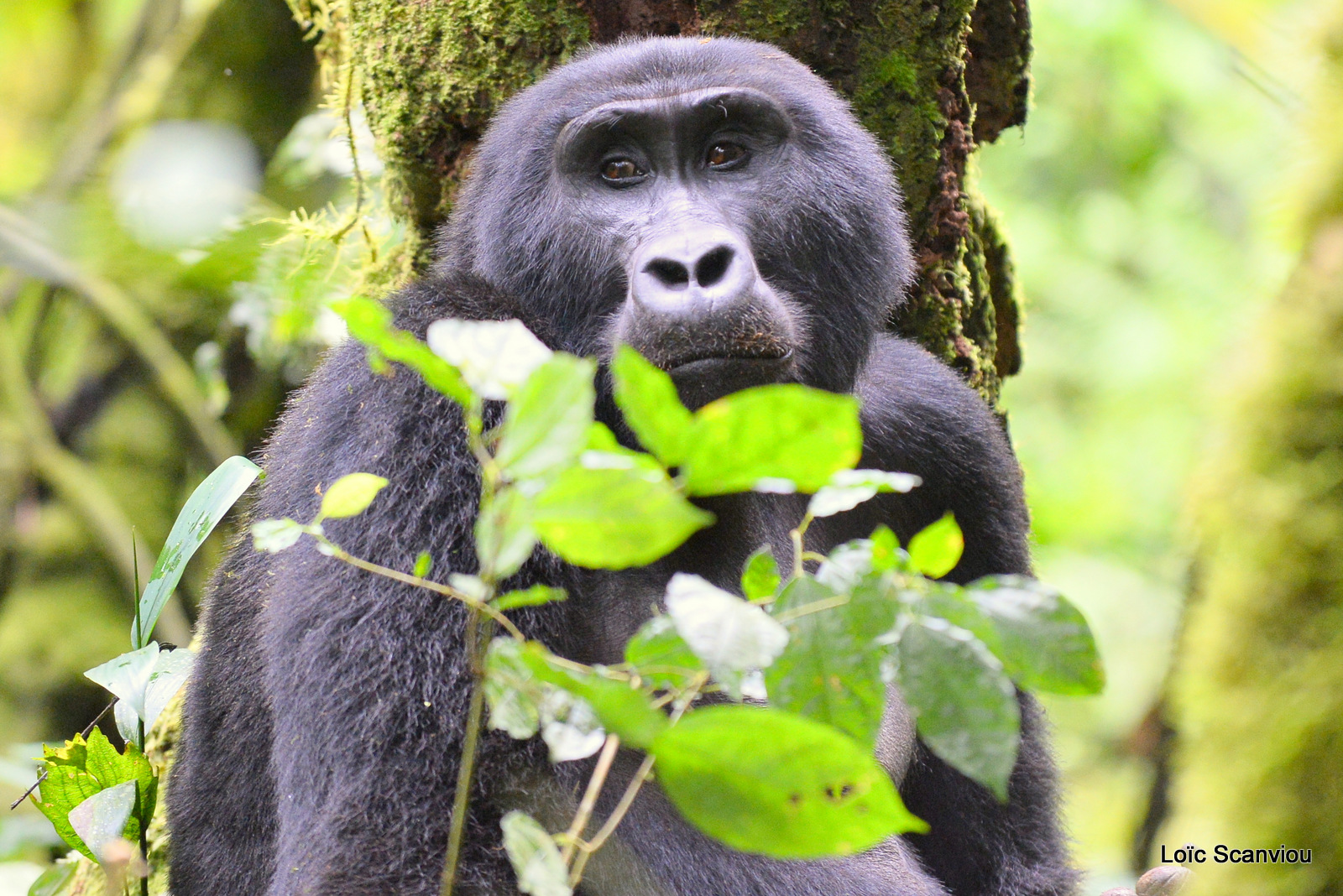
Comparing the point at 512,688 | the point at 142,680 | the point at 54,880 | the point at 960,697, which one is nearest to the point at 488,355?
the point at 512,688

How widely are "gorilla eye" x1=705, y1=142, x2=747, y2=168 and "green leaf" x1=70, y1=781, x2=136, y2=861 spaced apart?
5.34 ft

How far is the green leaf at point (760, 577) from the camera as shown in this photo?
1384 millimetres

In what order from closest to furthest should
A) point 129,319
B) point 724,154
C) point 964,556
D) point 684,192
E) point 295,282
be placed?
1. point 684,192
2. point 724,154
3. point 964,556
4. point 295,282
5. point 129,319

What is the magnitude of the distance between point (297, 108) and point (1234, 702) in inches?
194

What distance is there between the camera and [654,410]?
108 cm

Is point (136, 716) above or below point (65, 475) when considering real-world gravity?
above

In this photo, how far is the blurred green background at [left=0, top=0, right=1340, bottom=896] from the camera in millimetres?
3951

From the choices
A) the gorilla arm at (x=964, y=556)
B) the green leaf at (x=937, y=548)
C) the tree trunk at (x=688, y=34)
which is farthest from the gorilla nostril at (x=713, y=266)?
the tree trunk at (x=688, y=34)

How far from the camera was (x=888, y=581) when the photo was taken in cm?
120

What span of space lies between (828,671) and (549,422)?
38 cm

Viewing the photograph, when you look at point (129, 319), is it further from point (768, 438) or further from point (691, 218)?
point (768, 438)

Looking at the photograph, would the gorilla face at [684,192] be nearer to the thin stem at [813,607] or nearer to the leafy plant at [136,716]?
the leafy plant at [136,716]

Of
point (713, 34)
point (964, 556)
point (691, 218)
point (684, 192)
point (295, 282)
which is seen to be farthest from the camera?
point (295, 282)

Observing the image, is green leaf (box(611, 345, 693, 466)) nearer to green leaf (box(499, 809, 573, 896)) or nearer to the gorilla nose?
green leaf (box(499, 809, 573, 896))
